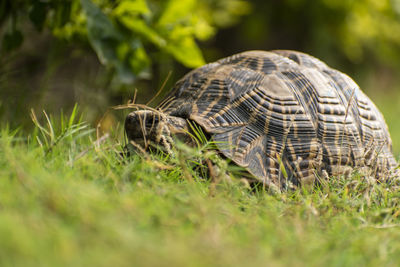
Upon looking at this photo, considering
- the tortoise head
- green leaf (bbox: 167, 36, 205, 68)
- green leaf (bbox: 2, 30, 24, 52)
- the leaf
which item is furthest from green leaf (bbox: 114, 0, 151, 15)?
the tortoise head

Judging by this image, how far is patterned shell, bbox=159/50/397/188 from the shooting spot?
252cm

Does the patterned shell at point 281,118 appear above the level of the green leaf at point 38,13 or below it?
below

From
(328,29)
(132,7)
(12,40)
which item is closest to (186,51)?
(132,7)

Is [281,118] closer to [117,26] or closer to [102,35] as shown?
[102,35]

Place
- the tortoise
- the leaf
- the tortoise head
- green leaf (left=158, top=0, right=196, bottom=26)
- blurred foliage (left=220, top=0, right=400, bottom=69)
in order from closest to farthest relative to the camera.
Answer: the tortoise head
the tortoise
the leaf
green leaf (left=158, top=0, right=196, bottom=26)
blurred foliage (left=220, top=0, right=400, bottom=69)

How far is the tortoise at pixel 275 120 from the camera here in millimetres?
2469

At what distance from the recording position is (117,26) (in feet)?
12.3

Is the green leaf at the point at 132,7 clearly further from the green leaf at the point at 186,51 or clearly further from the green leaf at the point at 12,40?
the green leaf at the point at 12,40

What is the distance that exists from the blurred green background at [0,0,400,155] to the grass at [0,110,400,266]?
77cm

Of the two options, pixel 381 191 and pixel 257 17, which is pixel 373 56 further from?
pixel 381 191

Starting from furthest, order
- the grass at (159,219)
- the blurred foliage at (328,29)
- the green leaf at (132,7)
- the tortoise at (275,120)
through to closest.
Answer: the blurred foliage at (328,29)
the green leaf at (132,7)
the tortoise at (275,120)
the grass at (159,219)

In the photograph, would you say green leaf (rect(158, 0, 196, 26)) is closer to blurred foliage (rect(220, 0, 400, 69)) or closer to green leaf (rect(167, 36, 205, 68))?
green leaf (rect(167, 36, 205, 68))

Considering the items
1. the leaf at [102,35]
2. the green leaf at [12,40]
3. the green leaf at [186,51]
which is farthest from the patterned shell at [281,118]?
the green leaf at [12,40]

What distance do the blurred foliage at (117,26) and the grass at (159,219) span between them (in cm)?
123
